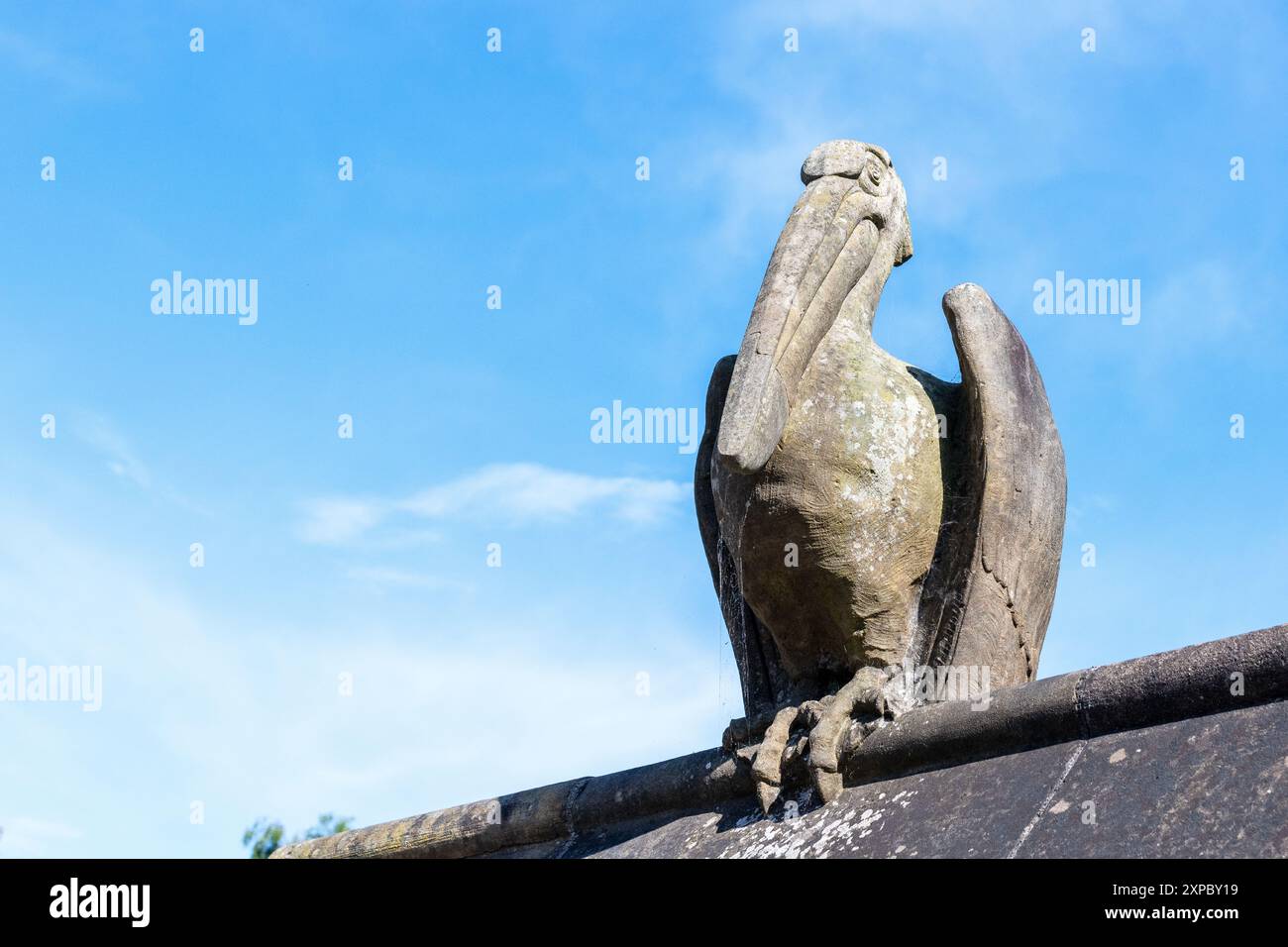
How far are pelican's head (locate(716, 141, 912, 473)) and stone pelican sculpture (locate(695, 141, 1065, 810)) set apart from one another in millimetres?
14

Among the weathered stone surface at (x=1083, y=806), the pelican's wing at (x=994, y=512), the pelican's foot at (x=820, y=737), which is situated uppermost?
the pelican's wing at (x=994, y=512)

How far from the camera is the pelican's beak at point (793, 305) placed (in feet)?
19.4

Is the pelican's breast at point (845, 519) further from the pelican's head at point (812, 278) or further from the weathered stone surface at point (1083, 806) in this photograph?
the weathered stone surface at point (1083, 806)

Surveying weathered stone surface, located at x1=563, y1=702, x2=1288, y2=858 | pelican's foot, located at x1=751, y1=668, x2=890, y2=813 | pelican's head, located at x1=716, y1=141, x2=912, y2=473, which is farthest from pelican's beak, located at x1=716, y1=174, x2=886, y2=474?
weathered stone surface, located at x1=563, y1=702, x2=1288, y2=858

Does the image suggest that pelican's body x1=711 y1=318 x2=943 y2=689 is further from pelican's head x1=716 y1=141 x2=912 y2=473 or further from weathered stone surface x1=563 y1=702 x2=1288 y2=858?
weathered stone surface x1=563 y1=702 x2=1288 y2=858

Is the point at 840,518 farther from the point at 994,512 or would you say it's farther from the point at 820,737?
the point at 820,737

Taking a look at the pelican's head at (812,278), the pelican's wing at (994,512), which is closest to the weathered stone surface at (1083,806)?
the pelican's wing at (994,512)

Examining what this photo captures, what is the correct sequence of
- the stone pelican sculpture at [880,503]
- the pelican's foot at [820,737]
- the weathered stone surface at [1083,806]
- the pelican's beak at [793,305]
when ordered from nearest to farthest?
the weathered stone surface at [1083,806]
the pelican's foot at [820,737]
the pelican's beak at [793,305]
the stone pelican sculpture at [880,503]

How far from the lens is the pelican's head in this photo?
5949 millimetres
